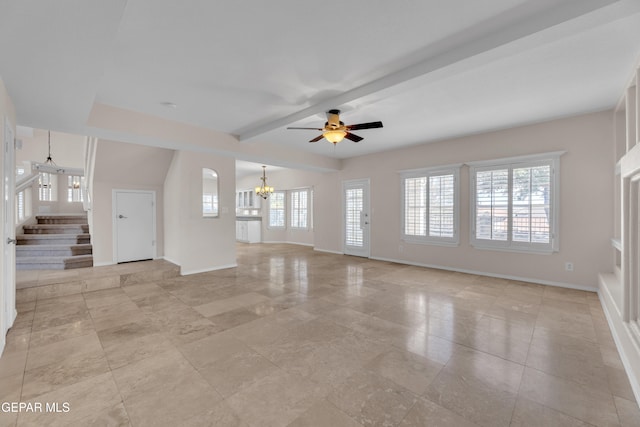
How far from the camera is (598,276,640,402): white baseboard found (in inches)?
78.0

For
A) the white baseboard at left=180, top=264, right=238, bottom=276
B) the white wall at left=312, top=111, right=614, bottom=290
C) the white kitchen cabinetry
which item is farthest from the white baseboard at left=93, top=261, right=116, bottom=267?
the white wall at left=312, top=111, right=614, bottom=290

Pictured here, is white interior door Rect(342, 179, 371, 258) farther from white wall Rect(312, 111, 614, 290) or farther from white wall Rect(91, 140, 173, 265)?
white wall Rect(91, 140, 173, 265)

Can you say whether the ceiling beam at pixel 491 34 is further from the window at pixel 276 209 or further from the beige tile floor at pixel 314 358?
the window at pixel 276 209

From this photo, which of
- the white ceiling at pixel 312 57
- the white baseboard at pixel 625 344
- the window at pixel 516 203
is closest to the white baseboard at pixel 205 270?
the white ceiling at pixel 312 57

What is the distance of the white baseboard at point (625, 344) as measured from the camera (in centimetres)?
198

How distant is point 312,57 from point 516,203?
4391mm

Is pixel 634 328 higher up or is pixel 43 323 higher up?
pixel 634 328

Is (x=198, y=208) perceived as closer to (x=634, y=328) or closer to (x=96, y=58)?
(x=96, y=58)

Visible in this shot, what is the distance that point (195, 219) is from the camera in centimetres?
556

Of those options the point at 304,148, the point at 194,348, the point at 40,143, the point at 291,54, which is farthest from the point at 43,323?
the point at 40,143

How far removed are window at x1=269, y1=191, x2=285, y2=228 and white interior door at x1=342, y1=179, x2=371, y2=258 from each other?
3423 millimetres

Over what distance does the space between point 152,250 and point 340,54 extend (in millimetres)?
5856

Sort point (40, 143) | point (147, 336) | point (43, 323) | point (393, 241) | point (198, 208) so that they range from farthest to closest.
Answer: point (40, 143) → point (393, 241) → point (198, 208) → point (43, 323) → point (147, 336)

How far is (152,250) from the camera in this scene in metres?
6.24
